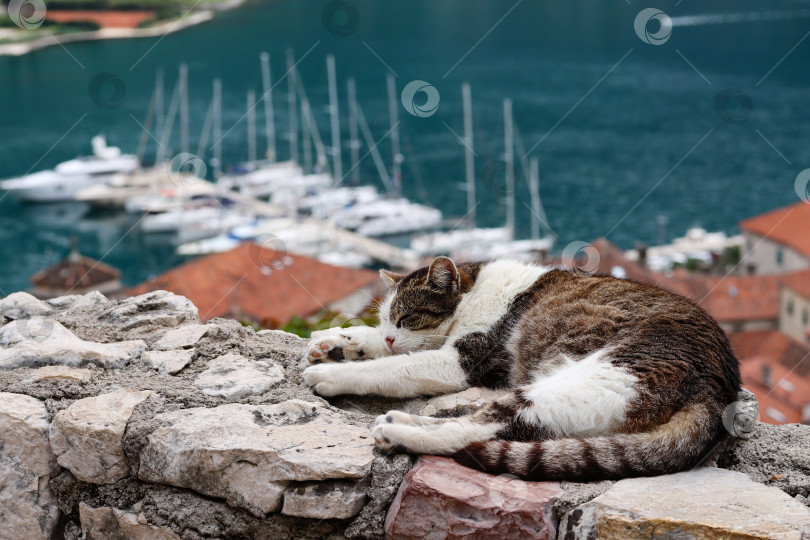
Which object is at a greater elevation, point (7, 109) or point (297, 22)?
point (297, 22)

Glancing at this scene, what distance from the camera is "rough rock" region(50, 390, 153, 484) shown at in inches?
129

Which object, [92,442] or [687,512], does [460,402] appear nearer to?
[687,512]

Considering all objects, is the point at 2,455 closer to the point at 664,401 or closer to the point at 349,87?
the point at 664,401

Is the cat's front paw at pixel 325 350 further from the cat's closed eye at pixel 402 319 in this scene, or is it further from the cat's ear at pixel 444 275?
the cat's ear at pixel 444 275

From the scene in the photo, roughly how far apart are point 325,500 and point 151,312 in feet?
6.32

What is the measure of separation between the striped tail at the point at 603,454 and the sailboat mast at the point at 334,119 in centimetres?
4781

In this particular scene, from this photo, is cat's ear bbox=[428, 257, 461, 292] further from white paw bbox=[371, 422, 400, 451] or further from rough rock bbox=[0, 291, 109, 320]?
rough rock bbox=[0, 291, 109, 320]

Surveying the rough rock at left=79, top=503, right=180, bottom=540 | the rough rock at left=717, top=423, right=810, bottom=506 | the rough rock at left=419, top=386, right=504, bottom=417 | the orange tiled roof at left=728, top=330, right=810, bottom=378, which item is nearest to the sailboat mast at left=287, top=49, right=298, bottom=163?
the orange tiled roof at left=728, top=330, right=810, bottom=378

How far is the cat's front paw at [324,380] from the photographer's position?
3672 millimetres

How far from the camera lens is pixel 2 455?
336cm

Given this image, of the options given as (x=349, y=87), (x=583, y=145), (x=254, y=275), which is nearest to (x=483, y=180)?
(x=583, y=145)

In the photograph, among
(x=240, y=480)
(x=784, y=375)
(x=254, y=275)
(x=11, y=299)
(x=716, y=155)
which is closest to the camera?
(x=240, y=480)

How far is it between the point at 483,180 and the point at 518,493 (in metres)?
56.7

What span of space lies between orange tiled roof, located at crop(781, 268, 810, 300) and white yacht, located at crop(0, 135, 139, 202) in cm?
4062
